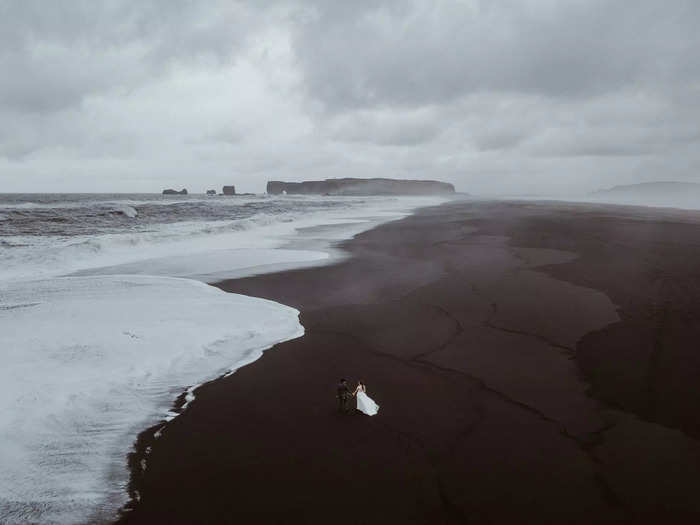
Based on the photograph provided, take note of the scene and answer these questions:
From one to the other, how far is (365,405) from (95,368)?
470 cm

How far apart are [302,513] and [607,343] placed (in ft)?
23.8

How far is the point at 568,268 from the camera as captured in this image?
53.0ft

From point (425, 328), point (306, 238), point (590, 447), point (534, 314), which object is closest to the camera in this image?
point (590, 447)

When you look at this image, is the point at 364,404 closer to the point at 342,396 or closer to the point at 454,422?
the point at 342,396

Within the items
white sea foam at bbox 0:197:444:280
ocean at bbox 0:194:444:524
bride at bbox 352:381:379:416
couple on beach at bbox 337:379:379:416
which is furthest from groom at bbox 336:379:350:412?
white sea foam at bbox 0:197:444:280

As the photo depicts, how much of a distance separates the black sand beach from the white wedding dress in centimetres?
20

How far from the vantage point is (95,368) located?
728cm

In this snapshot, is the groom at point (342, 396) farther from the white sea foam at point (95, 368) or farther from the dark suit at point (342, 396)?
the white sea foam at point (95, 368)

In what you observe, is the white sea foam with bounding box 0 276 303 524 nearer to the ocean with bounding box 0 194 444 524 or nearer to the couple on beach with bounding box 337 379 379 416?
the ocean with bounding box 0 194 444 524

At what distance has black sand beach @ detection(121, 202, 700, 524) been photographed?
4.35 meters

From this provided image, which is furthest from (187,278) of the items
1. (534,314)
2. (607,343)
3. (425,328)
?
(607,343)

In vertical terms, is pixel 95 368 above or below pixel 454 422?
above

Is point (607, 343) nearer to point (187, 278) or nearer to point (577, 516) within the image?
point (577, 516)

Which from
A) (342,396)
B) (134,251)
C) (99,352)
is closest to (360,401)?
(342,396)
